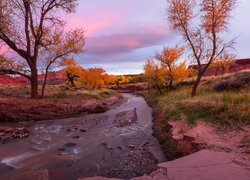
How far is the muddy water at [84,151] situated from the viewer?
29.1 ft

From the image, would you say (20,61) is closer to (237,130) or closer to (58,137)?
(58,137)

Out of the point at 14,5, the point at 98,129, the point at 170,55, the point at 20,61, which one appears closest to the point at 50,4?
the point at 14,5

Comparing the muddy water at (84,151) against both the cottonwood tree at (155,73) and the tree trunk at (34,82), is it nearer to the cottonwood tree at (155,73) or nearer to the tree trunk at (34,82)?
the tree trunk at (34,82)

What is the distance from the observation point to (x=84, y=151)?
1116 cm

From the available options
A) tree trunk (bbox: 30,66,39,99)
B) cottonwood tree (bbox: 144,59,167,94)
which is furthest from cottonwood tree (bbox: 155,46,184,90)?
tree trunk (bbox: 30,66,39,99)

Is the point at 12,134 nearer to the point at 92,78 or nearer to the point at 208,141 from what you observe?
the point at 208,141

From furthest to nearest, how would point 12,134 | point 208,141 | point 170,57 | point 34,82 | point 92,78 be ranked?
point 92,78, point 170,57, point 34,82, point 12,134, point 208,141

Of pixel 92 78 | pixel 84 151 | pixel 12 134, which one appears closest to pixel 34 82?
pixel 12 134

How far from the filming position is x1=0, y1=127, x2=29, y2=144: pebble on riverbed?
1302 cm

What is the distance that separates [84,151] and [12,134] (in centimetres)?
506

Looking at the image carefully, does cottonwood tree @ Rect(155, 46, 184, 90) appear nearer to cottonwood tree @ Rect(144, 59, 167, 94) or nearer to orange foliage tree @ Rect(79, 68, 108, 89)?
cottonwood tree @ Rect(144, 59, 167, 94)

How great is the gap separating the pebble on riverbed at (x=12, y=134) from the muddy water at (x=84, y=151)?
50cm

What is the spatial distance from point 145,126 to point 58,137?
5.71 m

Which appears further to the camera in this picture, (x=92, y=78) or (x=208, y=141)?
(x=92, y=78)
